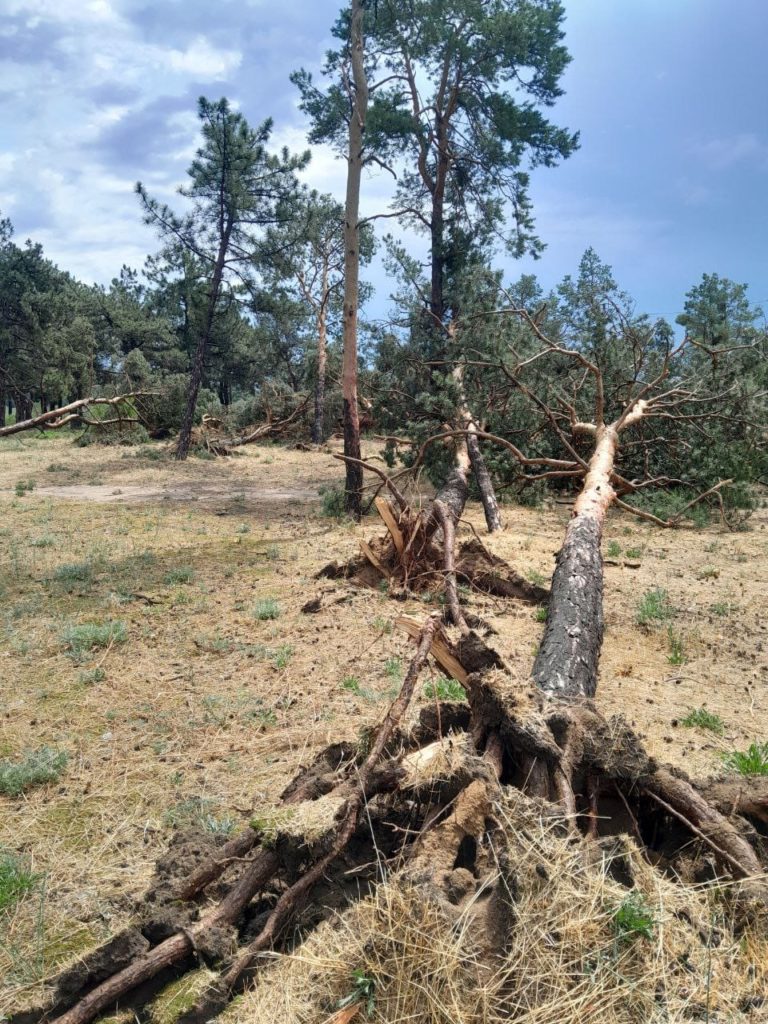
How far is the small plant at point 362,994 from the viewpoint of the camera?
1906 millimetres

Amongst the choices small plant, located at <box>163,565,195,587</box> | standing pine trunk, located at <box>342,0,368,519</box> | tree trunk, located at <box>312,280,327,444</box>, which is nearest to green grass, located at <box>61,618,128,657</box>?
small plant, located at <box>163,565,195,587</box>

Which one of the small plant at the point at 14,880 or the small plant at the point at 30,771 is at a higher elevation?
the small plant at the point at 30,771

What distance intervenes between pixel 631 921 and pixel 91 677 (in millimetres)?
3982

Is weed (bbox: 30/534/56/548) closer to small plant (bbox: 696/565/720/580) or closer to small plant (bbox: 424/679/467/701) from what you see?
small plant (bbox: 424/679/467/701)

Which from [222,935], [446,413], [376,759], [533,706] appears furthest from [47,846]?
[446,413]

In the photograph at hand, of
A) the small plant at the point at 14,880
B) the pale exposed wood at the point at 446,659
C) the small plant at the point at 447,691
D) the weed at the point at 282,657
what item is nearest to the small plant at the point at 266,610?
the weed at the point at 282,657

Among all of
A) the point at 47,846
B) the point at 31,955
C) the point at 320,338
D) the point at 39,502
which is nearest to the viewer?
the point at 31,955

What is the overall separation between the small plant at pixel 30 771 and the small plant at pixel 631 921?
2901 millimetres

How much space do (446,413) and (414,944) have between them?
872 centimetres

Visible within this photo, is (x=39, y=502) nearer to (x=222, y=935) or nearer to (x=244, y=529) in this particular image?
(x=244, y=529)

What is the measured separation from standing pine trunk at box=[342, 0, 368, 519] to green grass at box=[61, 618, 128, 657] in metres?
5.69

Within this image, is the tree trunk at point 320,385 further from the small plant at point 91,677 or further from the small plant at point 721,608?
the small plant at point 91,677

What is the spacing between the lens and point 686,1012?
183 cm

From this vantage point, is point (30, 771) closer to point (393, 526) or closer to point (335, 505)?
point (393, 526)
